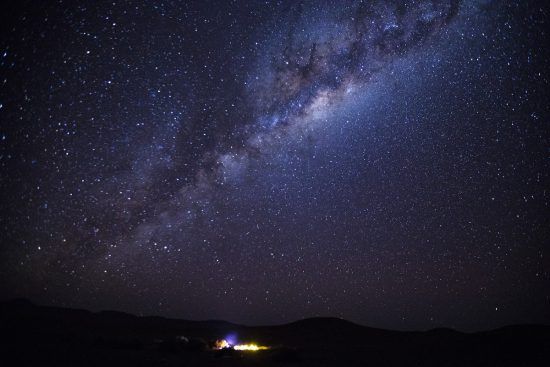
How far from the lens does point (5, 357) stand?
9117 mm

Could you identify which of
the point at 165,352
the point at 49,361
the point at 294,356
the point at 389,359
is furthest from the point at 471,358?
the point at 49,361

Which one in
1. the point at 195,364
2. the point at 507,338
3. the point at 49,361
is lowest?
the point at 507,338

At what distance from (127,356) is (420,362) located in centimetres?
1064

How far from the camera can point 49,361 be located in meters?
9.23

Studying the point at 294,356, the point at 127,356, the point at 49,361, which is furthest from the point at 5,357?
the point at 294,356

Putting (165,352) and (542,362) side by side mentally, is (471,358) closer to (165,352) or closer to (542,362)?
(542,362)

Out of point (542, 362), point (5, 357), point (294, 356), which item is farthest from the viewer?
point (542, 362)

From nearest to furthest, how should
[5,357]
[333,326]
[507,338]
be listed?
[5,357] < [507,338] < [333,326]

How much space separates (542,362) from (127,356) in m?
15.9

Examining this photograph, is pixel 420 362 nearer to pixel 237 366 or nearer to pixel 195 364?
pixel 237 366

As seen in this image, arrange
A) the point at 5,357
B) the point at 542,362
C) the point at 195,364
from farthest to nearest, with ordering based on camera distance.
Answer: the point at 542,362 < the point at 195,364 < the point at 5,357

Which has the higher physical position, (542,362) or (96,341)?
(96,341)

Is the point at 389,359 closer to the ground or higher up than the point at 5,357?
closer to the ground

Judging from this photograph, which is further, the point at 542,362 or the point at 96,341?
the point at 96,341
